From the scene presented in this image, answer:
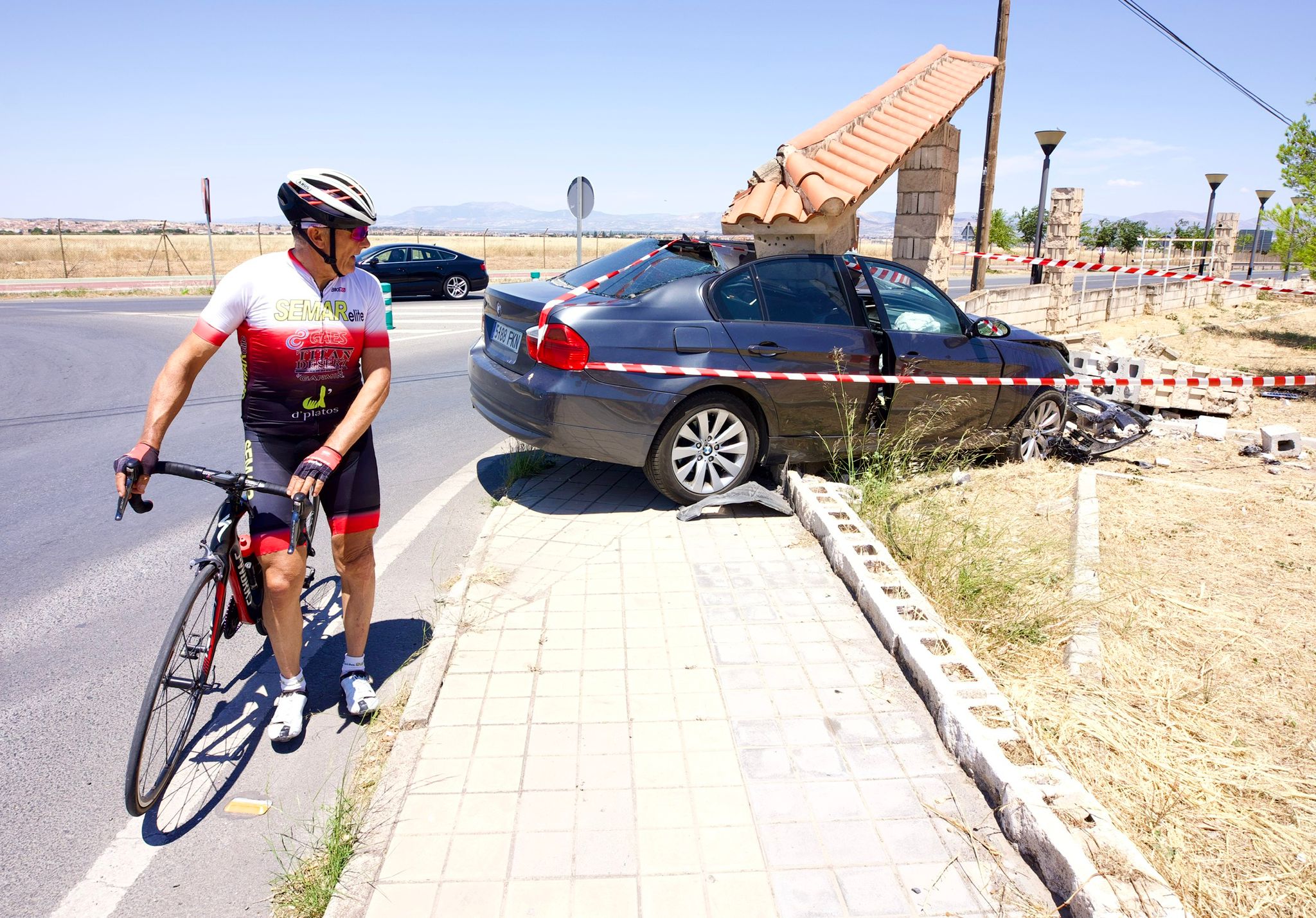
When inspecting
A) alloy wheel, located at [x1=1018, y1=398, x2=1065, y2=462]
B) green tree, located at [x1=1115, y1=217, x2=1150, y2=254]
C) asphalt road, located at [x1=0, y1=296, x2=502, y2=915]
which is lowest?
asphalt road, located at [x1=0, y1=296, x2=502, y2=915]

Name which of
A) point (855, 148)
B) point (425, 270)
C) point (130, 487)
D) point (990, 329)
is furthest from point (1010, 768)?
point (425, 270)

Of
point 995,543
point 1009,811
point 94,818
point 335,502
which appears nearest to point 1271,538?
point 995,543

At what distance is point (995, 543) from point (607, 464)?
3.00 meters

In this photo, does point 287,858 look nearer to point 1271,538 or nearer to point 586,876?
point 586,876

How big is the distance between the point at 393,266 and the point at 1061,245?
14.9 meters

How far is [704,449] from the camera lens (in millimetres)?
5852

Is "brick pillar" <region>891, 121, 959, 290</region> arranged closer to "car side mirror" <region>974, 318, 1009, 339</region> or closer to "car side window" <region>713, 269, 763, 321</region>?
"car side mirror" <region>974, 318, 1009, 339</region>

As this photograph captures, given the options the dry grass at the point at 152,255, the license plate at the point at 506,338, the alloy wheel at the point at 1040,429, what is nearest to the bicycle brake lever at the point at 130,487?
the license plate at the point at 506,338

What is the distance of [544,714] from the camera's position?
3.53 meters

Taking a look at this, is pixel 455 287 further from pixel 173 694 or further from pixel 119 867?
pixel 119 867

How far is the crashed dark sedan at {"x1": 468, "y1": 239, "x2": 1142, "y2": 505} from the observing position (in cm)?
556

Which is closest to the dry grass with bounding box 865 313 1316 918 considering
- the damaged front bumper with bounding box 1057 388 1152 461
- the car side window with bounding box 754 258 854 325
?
the damaged front bumper with bounding box 1057 388 1152 461

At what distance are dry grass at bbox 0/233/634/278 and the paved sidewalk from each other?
3132cm

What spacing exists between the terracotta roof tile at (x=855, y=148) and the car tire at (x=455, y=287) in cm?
1534
